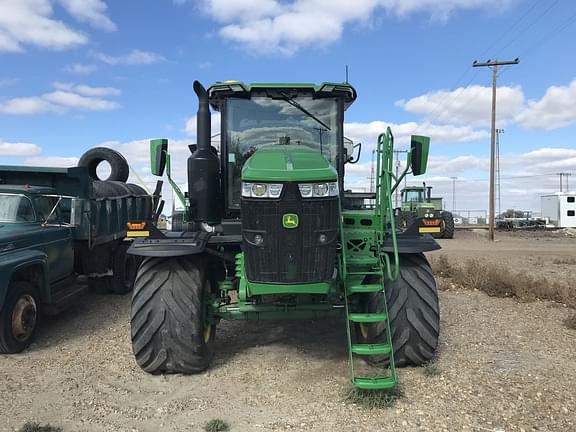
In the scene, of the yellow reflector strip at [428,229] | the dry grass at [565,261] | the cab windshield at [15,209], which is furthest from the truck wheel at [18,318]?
the dry grass at [565,261]

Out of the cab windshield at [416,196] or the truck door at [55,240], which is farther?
the cab windshield at [416,196]

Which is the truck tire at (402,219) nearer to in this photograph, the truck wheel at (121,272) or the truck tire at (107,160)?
the truck wheel at (121,272)

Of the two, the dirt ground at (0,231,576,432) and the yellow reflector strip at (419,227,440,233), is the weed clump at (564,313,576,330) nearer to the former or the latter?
the dirt ground at (0,231,576,432)

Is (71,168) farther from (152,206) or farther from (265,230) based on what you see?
(265,230)

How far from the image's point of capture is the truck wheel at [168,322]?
517 centimetres

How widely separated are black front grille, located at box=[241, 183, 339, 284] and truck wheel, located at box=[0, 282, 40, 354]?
134 inches

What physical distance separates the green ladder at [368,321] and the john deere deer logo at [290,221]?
2.84ft

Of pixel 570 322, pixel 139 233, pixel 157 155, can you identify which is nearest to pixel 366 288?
pixel 139 233

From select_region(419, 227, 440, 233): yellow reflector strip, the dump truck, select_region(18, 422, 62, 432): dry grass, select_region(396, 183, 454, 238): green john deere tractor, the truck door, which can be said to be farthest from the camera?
select_region(396, 183, 454, 238): green john deere tractor

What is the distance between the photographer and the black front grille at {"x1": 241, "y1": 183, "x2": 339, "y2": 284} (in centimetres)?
462

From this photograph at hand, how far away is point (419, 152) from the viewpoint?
5.35 metres

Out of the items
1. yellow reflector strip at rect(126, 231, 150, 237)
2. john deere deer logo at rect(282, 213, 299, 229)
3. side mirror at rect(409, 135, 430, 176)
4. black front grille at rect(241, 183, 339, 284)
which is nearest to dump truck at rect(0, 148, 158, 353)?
yellow reflector strip at rect(126, 231, 150, 237)

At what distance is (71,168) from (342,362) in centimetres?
604

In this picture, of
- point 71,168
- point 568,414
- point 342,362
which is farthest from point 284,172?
point 71,168
